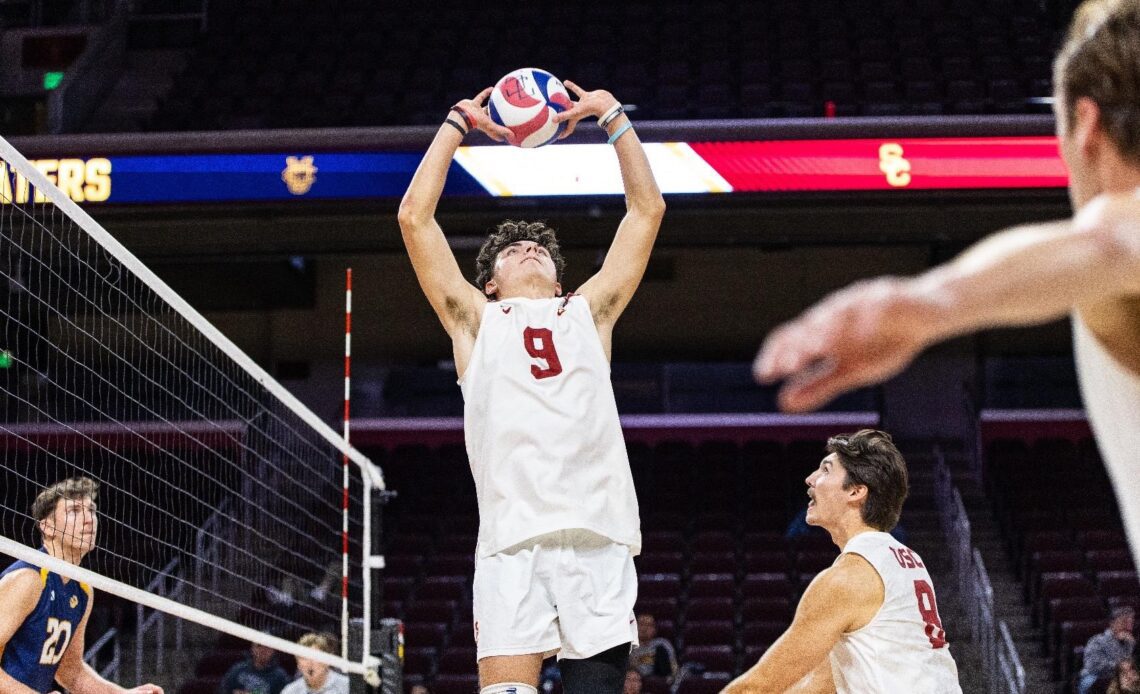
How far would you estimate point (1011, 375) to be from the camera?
17.0m

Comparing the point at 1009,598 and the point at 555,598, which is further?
the point at 1009,598

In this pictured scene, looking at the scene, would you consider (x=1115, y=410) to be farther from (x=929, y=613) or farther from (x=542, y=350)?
(x=929, y=613)

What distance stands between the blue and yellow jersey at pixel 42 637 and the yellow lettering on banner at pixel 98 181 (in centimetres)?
752

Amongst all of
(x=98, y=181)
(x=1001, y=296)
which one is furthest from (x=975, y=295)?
(x=98, y=181)

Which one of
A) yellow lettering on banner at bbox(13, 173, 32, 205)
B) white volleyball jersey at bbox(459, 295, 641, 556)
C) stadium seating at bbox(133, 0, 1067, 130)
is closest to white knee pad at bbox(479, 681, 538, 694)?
white volleyball jersey at bbox(459, 295, 641, 556)

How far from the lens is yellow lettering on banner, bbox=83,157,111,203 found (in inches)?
481

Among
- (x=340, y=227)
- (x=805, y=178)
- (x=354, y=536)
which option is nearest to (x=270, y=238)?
(x=340, y=227)

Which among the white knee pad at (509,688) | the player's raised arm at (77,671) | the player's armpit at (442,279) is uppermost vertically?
the player's armpit at (442,279)

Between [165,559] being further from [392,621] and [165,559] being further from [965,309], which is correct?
[965,309]

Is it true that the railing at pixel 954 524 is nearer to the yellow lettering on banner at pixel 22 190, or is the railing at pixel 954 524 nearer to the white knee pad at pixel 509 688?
the yellow lettering on banner at pixel 22 190

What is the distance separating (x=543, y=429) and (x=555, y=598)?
47 centimetres

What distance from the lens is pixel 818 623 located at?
4004mm

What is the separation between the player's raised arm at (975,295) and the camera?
50.6 inches

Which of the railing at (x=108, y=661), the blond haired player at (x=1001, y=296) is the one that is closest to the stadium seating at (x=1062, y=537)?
the railing at (x=108, y=661)
